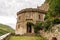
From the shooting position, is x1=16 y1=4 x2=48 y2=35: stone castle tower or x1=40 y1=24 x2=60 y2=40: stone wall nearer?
x1=40 y1=24 x2=60 y2=40: stone wall

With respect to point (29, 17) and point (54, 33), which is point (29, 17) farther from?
point (54, 33)

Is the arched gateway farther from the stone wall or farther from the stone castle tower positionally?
the stone wall

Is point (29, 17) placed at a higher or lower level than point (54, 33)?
higher

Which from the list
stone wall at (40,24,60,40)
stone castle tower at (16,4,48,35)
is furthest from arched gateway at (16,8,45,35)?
stone wall at (40,24,60,40)

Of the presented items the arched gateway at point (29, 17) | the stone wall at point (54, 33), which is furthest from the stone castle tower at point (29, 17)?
the stone wall at point (54, 33)

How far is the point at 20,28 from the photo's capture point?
39562 millimetres

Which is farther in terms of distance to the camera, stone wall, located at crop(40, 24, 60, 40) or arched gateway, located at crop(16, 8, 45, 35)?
arched gateway, located at crop(16, 8, 45, 35)

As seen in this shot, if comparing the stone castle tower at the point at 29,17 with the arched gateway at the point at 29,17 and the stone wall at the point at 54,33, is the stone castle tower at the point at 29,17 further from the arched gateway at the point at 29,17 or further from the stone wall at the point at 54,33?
the stone wall at the point at 54,33

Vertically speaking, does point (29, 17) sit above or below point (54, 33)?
above

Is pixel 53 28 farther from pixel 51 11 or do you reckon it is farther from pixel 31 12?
pixel 31 12

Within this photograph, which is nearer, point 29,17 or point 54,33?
point 54,33

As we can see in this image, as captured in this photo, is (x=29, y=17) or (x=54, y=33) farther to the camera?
(x=29, y=17)

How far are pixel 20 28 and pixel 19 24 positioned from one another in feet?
3.56

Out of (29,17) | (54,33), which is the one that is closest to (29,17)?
(29,17)
